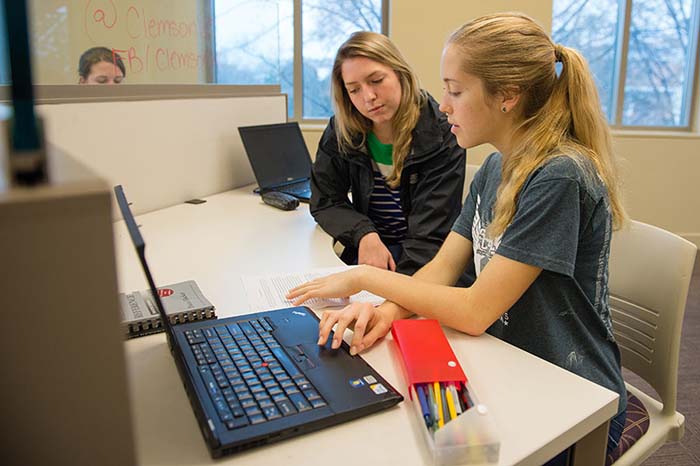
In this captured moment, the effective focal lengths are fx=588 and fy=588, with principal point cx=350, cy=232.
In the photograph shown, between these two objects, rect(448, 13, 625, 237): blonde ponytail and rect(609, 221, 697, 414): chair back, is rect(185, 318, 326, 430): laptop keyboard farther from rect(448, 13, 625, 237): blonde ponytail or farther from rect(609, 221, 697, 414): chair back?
rect(609, 221, 697, 414): chair back

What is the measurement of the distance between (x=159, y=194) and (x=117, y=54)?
1.25 m

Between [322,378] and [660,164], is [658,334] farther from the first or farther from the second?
[660,164]

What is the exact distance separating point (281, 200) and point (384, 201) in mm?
388

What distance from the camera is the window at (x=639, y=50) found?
379 cm

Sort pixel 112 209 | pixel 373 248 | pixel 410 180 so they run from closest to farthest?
pixel 112 209 < pixel 373 248 < pixel 410 180

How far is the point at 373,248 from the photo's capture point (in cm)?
163

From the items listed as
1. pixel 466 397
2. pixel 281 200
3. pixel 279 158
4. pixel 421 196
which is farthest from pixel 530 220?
pixel 279 158

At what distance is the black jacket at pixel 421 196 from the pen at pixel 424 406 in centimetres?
90

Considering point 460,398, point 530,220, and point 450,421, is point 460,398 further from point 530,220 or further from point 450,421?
point 530,220

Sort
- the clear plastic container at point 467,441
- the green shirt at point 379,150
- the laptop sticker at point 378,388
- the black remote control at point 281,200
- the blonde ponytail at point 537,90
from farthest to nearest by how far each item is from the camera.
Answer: the black remote control at point 281,200 → the green shirt at point 379,150 → the blonde ponytail at point 537,90 → the laptop sticker at point 378,388 → the clear plastic container at point 467,441

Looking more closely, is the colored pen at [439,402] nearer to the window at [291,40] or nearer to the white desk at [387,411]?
the white desk at [387,411]

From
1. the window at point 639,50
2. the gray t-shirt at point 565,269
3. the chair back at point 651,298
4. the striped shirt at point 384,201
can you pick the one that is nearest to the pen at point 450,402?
the gray t-shirt at point 565,269

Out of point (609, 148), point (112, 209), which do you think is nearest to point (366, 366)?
point (112, 209)

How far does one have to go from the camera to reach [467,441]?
626 millimetres
